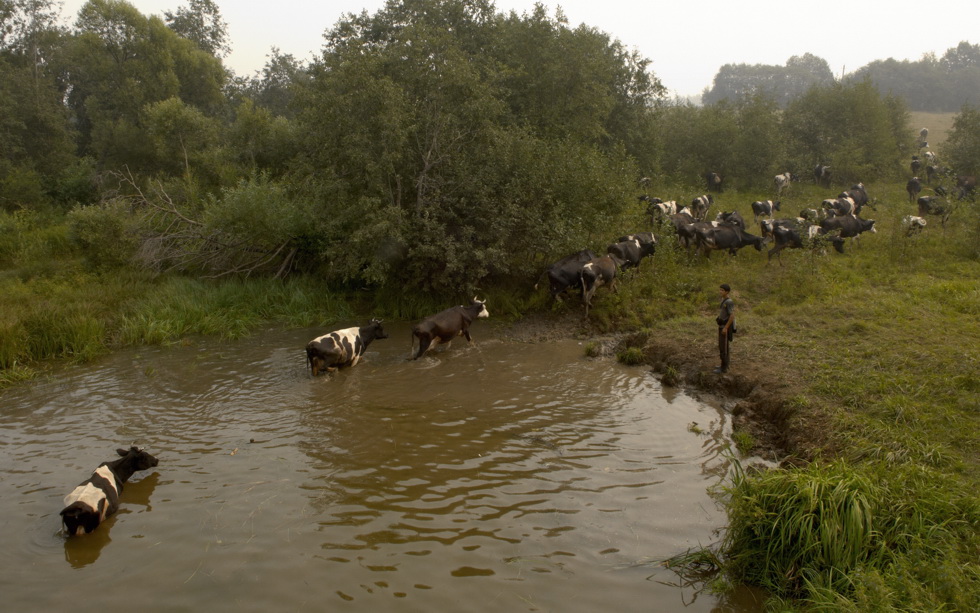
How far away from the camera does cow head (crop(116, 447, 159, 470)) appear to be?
6723 mm

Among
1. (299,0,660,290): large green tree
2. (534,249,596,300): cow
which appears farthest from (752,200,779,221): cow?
(534,249,596,300): cow

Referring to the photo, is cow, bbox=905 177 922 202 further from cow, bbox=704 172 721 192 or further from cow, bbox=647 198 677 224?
cow, bbox=647 198 677 224

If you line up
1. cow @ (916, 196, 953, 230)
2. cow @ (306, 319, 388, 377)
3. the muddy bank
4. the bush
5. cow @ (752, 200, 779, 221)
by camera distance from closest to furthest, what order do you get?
the muddy bank, cow @ (306, 319, 388, 377), the bush, cow @ (916, 196, 953, 230), cow @ (752, 200, 779, 221)

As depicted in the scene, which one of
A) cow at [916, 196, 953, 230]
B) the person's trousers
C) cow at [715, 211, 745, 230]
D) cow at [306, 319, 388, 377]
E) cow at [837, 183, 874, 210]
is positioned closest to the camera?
the person's trousers

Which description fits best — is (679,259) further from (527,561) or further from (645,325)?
(527,561)

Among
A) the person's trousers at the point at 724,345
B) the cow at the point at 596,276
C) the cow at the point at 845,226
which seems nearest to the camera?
the person's trousers at the point at 724,345

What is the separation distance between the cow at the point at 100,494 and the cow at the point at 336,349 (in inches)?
136

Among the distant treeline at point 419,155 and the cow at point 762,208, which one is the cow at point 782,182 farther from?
the cow at point 762,208

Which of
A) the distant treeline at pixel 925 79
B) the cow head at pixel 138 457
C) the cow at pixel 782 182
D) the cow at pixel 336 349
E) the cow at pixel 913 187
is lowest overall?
the cow head at pixel 138 457

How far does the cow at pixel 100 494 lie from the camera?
558cm

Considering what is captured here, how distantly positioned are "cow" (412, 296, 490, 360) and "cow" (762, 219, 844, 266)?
819 cm

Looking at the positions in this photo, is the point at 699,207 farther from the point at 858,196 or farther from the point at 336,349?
the point at 336,349

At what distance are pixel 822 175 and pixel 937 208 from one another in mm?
8780

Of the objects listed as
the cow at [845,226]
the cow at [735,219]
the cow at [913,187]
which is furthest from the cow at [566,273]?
the cow at [913,187]
